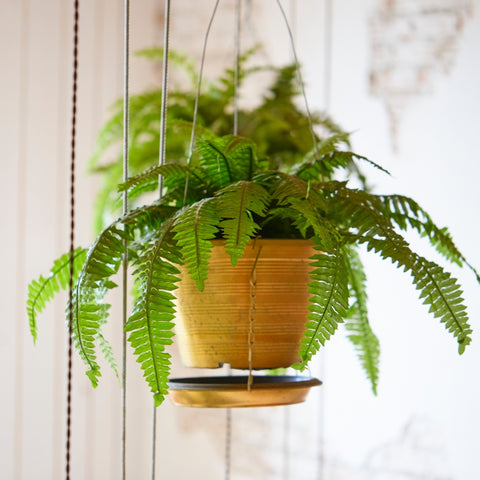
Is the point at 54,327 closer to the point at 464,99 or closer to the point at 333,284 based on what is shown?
the point at 464,99

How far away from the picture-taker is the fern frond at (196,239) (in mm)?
854

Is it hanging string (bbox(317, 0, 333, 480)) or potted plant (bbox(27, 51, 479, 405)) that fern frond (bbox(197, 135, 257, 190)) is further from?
hanging string (bbox(317, 0, 333, 480))

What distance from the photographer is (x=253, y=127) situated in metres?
1.87

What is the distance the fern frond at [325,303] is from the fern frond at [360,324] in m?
0.29

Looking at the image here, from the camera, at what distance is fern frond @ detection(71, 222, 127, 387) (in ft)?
2.81

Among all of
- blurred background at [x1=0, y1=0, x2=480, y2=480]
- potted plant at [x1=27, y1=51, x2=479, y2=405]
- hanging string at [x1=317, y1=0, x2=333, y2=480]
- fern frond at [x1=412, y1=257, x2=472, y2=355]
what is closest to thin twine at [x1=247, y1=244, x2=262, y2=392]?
potted plant at [x1=27, y1=51, x2=479, y2=405]

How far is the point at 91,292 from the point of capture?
34.9 inches

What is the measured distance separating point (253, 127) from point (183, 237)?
1.05m

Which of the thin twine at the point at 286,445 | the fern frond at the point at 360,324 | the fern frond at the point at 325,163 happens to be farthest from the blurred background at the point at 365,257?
the fern frond at the point at 325,163

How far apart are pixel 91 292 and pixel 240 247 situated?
8.0 inches

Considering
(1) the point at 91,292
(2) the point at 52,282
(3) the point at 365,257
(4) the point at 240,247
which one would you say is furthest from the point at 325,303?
(3) the point at 365,257

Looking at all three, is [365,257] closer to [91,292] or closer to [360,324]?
[360,324]

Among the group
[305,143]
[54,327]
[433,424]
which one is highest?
[305,143]

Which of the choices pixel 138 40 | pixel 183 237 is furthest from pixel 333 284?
pixel 138 40
